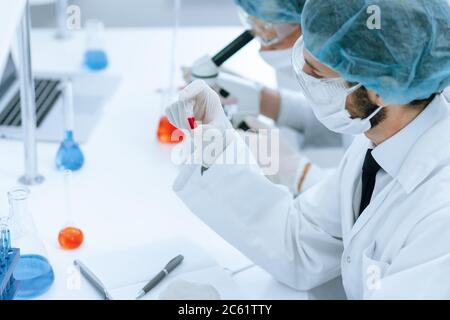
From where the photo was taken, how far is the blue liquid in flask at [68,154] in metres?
1.88

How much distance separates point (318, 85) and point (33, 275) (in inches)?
27.7

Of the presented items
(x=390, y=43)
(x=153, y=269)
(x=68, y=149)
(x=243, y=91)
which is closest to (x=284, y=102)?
(x=243, y=91)

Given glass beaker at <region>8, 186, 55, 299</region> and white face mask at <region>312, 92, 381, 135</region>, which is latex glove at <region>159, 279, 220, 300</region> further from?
white face mask at <region>312, 92, 381, 135</region>

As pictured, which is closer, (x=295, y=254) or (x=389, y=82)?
(x=389, y=82)

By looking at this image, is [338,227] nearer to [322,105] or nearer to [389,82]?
[322,105]

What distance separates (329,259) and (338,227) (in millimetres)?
81

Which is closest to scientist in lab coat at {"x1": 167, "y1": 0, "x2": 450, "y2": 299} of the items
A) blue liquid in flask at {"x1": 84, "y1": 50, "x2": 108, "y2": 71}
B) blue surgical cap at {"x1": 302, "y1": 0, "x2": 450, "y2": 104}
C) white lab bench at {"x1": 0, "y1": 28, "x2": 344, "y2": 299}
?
blue surgical cap at {"x1": 302, "y1": 0, "x2": 450, "y2": 104}

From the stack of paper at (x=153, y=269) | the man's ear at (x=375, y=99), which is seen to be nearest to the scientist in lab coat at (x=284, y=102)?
the man's ear at (x=375, y=99)

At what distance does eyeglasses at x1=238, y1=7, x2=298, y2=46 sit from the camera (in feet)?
6.57

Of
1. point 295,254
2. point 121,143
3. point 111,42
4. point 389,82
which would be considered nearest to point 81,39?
point 111,42
